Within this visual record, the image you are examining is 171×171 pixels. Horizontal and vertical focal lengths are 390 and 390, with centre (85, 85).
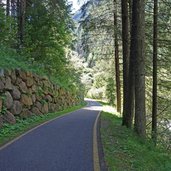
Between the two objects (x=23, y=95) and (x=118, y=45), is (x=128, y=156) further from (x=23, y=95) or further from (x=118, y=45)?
(x=118, y=45)

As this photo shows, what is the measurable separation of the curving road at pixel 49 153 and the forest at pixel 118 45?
306cm

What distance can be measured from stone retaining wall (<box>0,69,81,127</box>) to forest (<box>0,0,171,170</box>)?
2.22 ft

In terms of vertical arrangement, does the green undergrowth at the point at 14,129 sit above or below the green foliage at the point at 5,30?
below

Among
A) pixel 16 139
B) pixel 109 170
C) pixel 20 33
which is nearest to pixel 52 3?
pixel 20 33

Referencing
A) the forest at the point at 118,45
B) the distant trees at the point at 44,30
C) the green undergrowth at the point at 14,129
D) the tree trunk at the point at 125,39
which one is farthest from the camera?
the distant trees at the point at 44,30

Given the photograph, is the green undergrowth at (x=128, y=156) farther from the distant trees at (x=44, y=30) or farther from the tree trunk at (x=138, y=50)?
the distant trees at (x=44, y=30)

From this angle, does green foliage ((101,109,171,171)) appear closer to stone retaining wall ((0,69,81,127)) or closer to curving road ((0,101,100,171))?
curving road ((0,101,100,171))

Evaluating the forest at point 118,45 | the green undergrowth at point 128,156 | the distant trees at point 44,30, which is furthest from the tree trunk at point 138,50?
the distant trees at point 44,30

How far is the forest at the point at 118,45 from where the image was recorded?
13.7m

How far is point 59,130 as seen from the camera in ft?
47.2

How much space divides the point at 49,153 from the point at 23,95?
8.39 meters

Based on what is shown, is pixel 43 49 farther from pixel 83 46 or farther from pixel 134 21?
pixel 134 21

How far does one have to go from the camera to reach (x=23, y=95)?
17.6m

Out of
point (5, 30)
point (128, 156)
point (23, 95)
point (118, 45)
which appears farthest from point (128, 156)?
point (118, 45)
